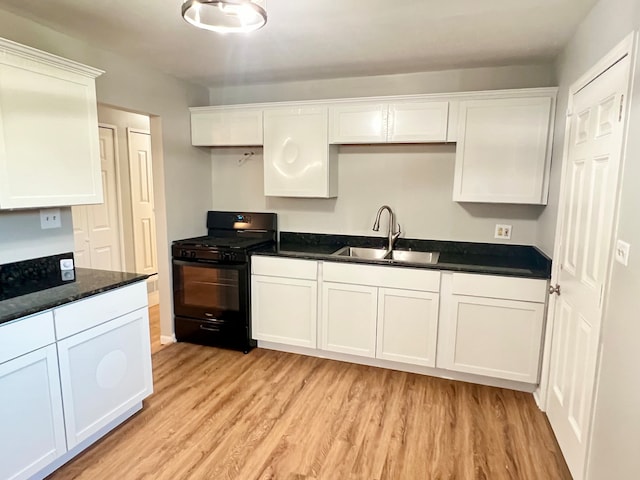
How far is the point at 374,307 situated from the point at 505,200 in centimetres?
122

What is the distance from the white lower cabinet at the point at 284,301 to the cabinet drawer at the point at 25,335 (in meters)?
1.60

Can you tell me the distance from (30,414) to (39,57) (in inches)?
67.2

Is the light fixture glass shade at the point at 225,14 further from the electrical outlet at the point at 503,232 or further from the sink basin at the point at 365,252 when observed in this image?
the electrical outlet at the point at 503,232

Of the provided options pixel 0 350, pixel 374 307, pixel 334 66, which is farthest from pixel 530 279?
pixel 0 350

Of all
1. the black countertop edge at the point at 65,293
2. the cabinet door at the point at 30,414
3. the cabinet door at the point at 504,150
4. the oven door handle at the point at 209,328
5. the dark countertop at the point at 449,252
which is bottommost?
the oven door handle at the point at 209,328

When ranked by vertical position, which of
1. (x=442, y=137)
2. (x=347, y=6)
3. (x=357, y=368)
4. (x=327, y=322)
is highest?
(x=347, y=6)

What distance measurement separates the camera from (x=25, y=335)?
1.70 meters

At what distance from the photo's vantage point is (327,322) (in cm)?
309

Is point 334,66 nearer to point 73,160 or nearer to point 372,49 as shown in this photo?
point 372,49

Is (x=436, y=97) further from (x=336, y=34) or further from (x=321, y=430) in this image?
(x=321, y=430)

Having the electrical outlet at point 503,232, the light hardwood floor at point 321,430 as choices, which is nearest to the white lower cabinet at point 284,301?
the light hardwood floor at point 321,430

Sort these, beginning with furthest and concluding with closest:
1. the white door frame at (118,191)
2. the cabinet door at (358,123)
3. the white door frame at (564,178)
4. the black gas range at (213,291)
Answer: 1. the white door frame at (118,191)
2. the black gas range at (213,291)
3. the cabinet door at (358,123)
4. the white door frame at (564,178)

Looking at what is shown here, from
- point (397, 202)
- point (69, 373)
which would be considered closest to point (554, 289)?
point (397, 202)

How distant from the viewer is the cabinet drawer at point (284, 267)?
10.1ft
